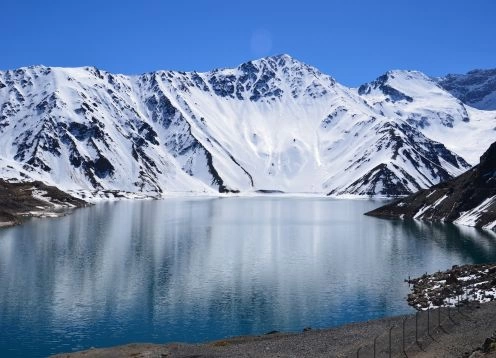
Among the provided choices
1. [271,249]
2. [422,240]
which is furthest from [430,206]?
[271,249]

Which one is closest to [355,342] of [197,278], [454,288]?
[454,288]

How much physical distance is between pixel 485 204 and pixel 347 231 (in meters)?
46.1

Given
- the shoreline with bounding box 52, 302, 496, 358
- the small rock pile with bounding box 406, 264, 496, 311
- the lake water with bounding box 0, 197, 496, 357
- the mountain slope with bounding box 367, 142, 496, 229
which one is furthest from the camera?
the mountain slope with bounding box 367, 142, 496, 229

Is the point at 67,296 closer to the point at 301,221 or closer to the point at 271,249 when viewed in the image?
the point at 271,249

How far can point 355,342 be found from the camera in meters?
50.2

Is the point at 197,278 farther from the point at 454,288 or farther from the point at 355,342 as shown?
the point at 355,342

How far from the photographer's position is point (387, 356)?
146ft

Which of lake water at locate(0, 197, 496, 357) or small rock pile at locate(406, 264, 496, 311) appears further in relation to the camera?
small rock pile at locate(406, 264, 496, 311)

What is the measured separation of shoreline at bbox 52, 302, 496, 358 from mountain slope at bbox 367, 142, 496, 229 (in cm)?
10979

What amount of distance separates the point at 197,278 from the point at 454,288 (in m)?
35.9

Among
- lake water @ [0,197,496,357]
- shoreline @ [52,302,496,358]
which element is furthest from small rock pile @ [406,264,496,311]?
shoreline @ [52,302,496,358]

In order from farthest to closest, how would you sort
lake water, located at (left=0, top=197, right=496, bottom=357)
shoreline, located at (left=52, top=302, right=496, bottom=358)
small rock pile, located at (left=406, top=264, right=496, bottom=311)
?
small rock pile, located at (left=406, top=264, right=496, bottom=311) < lake water, located at (left=0, top=197, right=496, bottom=357) < shoreline, located at (left=52, top=302, right=496, bottom=358)

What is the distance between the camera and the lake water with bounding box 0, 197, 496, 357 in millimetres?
58969

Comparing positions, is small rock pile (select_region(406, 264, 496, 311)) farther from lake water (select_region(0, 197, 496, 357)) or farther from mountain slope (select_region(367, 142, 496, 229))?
mountain slope (select_region(367, 142, 496, 229))
